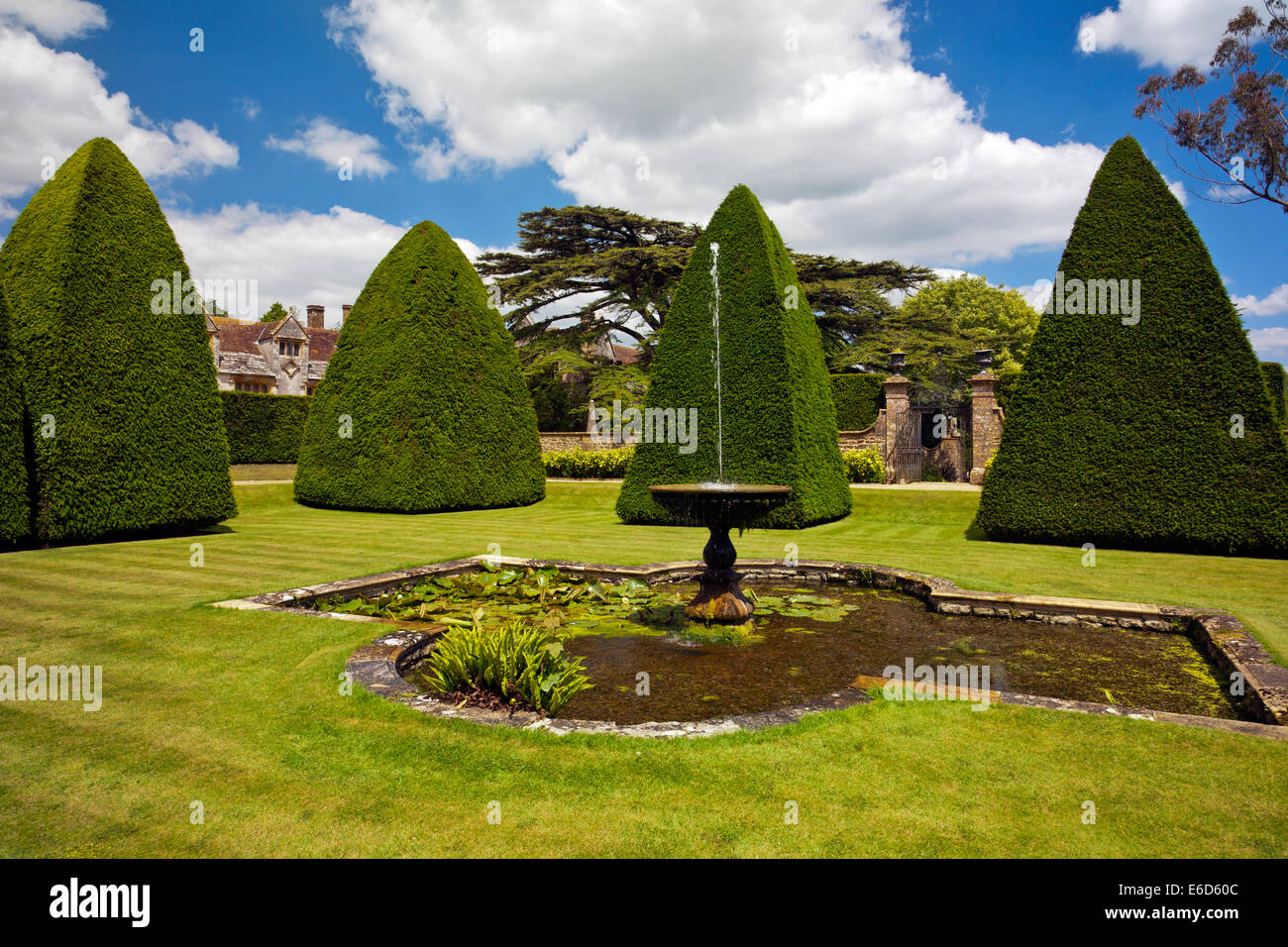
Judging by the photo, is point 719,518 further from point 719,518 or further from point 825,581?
point 825,581

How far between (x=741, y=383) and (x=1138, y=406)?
24.9 ft

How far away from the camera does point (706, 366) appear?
52.4ft

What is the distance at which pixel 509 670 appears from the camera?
487 cm

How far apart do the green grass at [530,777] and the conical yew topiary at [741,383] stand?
9.74m

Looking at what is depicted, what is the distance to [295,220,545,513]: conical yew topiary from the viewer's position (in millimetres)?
19734

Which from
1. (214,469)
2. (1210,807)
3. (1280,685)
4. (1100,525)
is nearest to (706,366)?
(1100,525)

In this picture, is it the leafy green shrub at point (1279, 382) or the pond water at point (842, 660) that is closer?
the pond water at point (842, 660)

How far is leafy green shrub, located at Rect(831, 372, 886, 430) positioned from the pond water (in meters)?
19.5

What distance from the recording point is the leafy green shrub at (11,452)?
1180 cm

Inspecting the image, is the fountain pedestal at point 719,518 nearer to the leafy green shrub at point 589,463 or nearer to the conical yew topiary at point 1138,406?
the conical yew topiary at point 1138,406

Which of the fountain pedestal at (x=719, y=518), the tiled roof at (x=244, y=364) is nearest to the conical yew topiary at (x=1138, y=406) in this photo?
the fountain pedestal at (x=719, y=518)

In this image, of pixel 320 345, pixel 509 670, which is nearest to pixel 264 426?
pixel 509 670

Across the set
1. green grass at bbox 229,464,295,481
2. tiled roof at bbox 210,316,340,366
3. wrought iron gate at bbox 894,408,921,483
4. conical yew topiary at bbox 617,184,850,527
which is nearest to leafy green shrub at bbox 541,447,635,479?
conical yew topiary at bbox 617,184,850,527

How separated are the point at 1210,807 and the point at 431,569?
8758 mm
